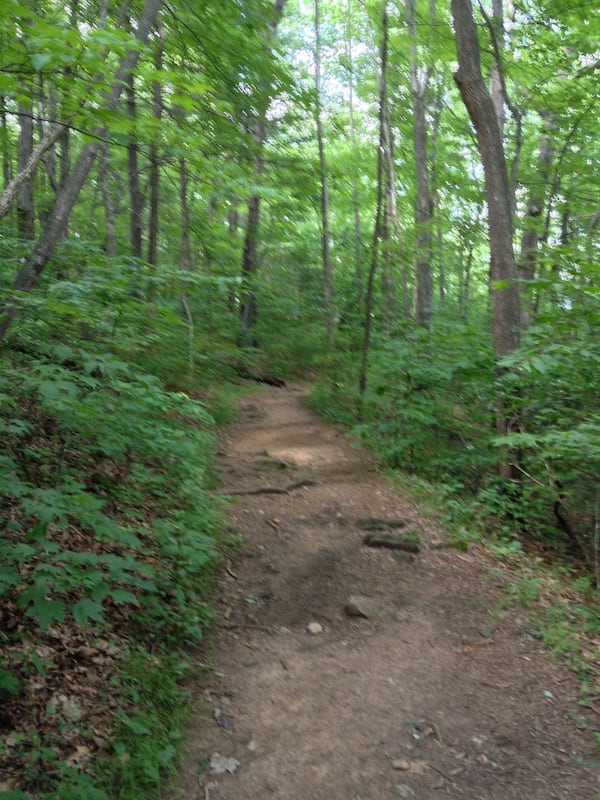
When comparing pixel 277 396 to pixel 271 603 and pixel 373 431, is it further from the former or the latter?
pixel 271 603

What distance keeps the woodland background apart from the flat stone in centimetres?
131

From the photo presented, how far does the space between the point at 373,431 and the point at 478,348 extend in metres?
2.36

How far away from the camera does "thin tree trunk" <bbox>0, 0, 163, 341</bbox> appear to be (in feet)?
16.3

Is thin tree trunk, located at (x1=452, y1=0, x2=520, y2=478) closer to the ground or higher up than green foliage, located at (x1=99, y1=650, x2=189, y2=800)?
higher up

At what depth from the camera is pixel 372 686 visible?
383 cm

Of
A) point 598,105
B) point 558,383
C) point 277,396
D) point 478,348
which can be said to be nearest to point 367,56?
point 598,105

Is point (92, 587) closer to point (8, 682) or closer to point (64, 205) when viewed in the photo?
point (8, 682)

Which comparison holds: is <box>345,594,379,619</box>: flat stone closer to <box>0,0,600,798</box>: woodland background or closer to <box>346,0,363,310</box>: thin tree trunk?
<box>0,0,600,798</box>: woodland background

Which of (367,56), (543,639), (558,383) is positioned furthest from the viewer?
(367,56)

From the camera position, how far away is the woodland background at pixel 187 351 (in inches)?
127

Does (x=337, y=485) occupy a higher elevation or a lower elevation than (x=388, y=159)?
lower

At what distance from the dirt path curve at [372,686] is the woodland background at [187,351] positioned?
42 centimetres

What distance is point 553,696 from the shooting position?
3.78 metres

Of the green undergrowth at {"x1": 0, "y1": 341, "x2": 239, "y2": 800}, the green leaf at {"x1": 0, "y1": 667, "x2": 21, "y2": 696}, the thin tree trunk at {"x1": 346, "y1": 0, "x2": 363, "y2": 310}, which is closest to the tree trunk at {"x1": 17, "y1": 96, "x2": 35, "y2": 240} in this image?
the green undergrowth at {"x1": 0, "y1": 341, "x2": 239, "y2": 800}
